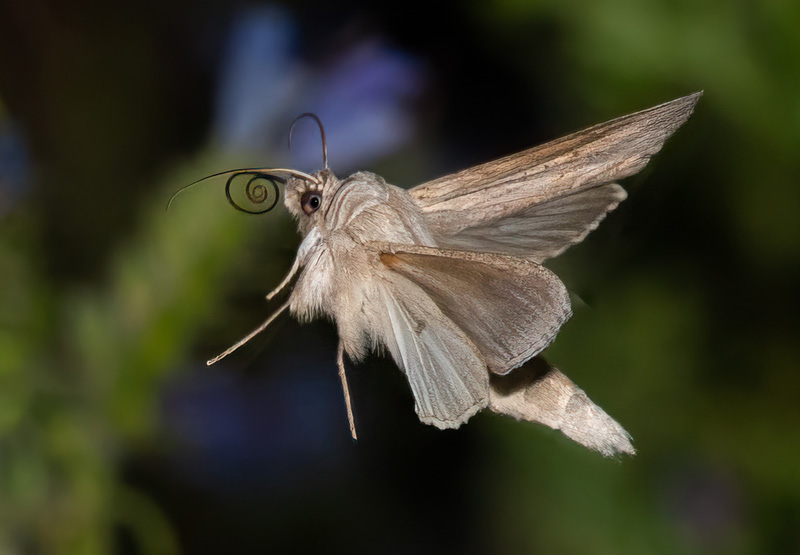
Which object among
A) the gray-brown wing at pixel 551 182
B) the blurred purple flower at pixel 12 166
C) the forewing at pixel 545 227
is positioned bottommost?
the forewing at pixel 545 227

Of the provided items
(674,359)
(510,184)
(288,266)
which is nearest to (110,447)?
(288,266)

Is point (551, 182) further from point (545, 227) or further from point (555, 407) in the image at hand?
point (555, 407)

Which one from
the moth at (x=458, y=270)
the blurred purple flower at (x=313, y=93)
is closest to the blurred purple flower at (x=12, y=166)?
the blurred purple flower at (x=313, y=93)

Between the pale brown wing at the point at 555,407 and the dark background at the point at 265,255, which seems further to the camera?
the dark background at the point at 265,255

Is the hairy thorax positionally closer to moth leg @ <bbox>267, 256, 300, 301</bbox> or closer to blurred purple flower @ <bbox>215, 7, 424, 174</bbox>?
moth leg @ <bbox>267, 256, 300, 301</bbox>

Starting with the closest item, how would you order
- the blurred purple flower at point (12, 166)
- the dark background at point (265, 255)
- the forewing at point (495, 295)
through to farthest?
the forewing at point (495, 295)
the dark background at point (265, 255)
the blurred purple flower at point (12, 166)

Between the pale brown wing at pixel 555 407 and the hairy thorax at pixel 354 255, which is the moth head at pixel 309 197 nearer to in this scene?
the hairy thorax at pixel 354 255

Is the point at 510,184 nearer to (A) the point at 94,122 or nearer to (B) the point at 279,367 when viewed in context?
(B) the point at 279,367
